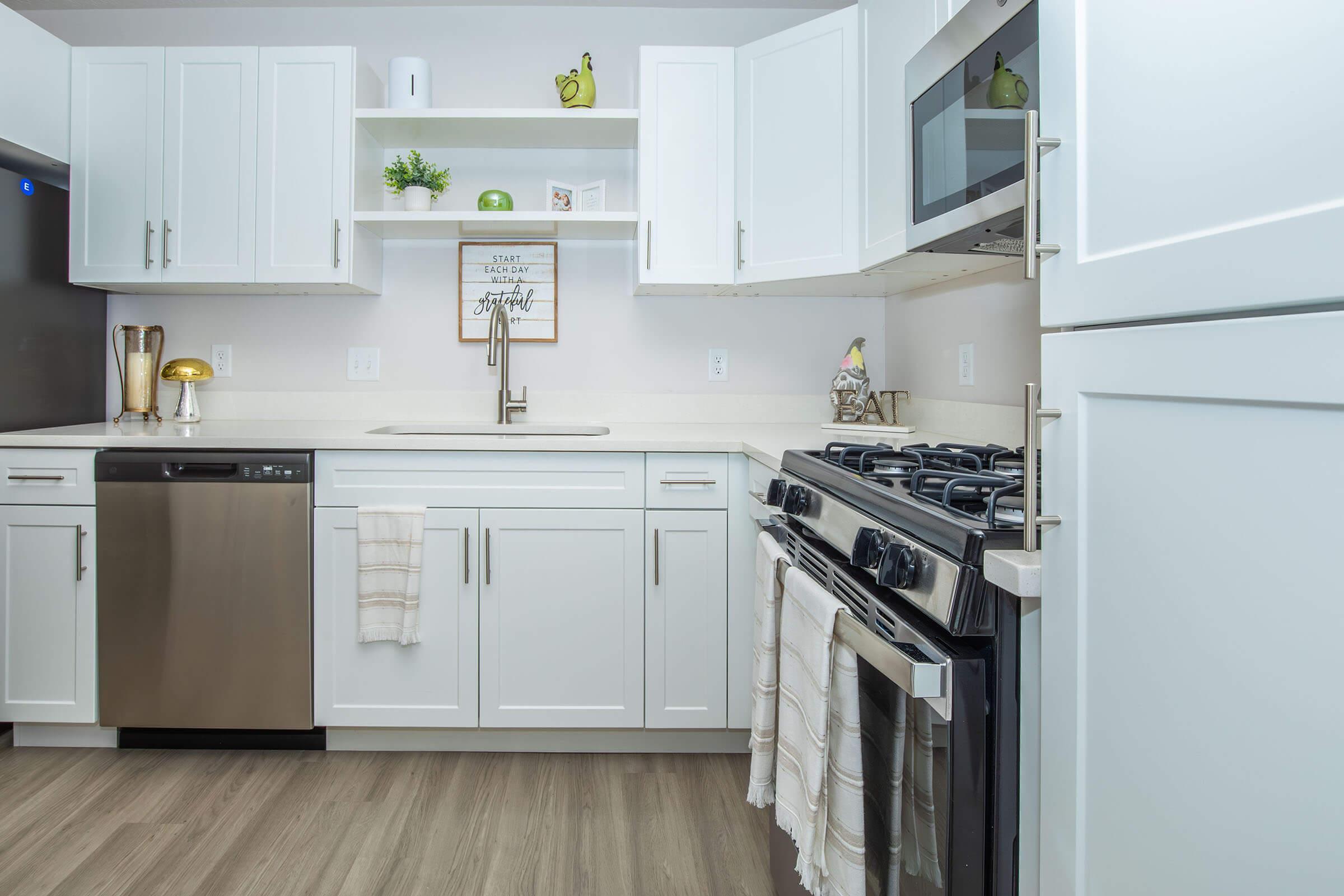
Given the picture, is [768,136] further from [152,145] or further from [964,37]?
[152,145]

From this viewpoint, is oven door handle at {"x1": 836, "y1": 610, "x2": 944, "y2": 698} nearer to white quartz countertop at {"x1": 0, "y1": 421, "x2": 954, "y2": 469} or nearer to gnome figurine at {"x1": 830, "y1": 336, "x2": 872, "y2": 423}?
white quartz countertop at {"x1": 0, "y1": 421, "x2": 954, "y2": 469}

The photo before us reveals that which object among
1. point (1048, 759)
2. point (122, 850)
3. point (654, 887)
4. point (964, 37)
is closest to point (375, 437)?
point (122, 850)

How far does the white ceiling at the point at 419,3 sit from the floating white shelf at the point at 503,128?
1.52 ft

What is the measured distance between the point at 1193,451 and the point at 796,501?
0.86 metres

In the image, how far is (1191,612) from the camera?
0.63 metres

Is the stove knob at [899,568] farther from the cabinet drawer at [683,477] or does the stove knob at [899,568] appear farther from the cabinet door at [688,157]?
the cabinet door at [688,157]

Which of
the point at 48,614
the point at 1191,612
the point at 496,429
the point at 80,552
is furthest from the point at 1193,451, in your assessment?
the point at 48,614

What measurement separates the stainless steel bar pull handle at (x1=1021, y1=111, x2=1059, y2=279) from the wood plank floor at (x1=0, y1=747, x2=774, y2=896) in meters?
1.36

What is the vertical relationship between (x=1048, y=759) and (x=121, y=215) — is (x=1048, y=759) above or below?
below

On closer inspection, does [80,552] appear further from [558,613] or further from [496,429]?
[558,613]

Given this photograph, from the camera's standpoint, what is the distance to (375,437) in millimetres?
2205

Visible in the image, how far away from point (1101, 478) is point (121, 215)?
2789mm

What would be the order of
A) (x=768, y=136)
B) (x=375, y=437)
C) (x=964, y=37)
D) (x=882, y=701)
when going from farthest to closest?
(x=768, y=136), (x=375, y=437), (x=964, y=37), (x=882, y=701)

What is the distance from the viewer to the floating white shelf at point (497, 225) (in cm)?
252
